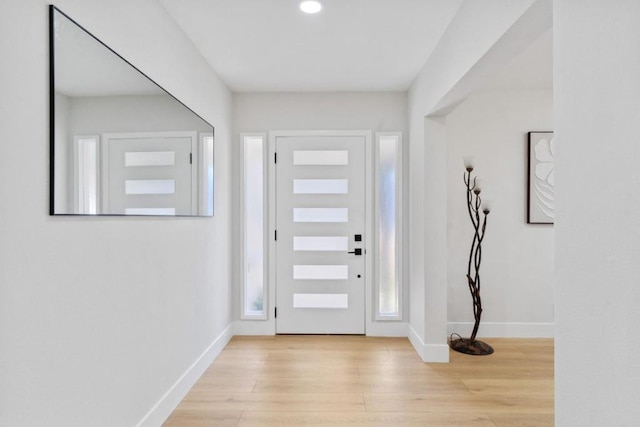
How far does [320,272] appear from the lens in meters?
3.92

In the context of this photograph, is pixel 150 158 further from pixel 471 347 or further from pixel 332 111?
pixel 471 347

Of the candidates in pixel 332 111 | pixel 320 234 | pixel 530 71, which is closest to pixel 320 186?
pixel 320 234

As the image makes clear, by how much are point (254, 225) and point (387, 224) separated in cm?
142

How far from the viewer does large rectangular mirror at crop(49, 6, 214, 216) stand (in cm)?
141

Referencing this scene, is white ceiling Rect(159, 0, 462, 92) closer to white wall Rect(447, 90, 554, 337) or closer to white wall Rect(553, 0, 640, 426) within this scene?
white wall Rect(447, 90, 554, 337)

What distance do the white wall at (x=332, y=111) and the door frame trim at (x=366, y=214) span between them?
0.07 metres

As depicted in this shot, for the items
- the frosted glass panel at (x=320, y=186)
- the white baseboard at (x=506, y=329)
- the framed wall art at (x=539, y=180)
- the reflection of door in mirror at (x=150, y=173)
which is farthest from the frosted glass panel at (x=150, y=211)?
the framed wall art at (x=539, y=180)

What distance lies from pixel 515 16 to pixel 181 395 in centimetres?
289

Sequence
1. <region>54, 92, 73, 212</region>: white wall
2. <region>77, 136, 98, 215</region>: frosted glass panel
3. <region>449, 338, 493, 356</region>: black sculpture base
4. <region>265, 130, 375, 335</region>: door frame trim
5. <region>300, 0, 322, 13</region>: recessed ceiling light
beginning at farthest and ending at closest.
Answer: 1. <region>265, 130, 375, 335</region>: door frame trim
2. <region>449, 338, 493, 356</region>: black sculpture base
3. <region>300, 0, 322, 13</region>: recessed ceiling light
4. <region>77, 136, 98, 215</region>: frosted glass panel
5. <region>54, 92, 73, 212</region>: white wall

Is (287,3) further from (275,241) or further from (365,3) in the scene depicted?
(275,241)

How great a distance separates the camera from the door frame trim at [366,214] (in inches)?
153

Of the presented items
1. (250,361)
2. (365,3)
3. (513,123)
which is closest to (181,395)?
(250,361)

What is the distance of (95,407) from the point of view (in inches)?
64.1

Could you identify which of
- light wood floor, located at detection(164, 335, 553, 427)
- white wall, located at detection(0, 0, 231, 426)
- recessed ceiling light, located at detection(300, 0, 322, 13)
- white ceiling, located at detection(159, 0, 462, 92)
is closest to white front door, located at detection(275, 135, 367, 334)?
light wood floor, located at detection(164, 335, 553, 427)
